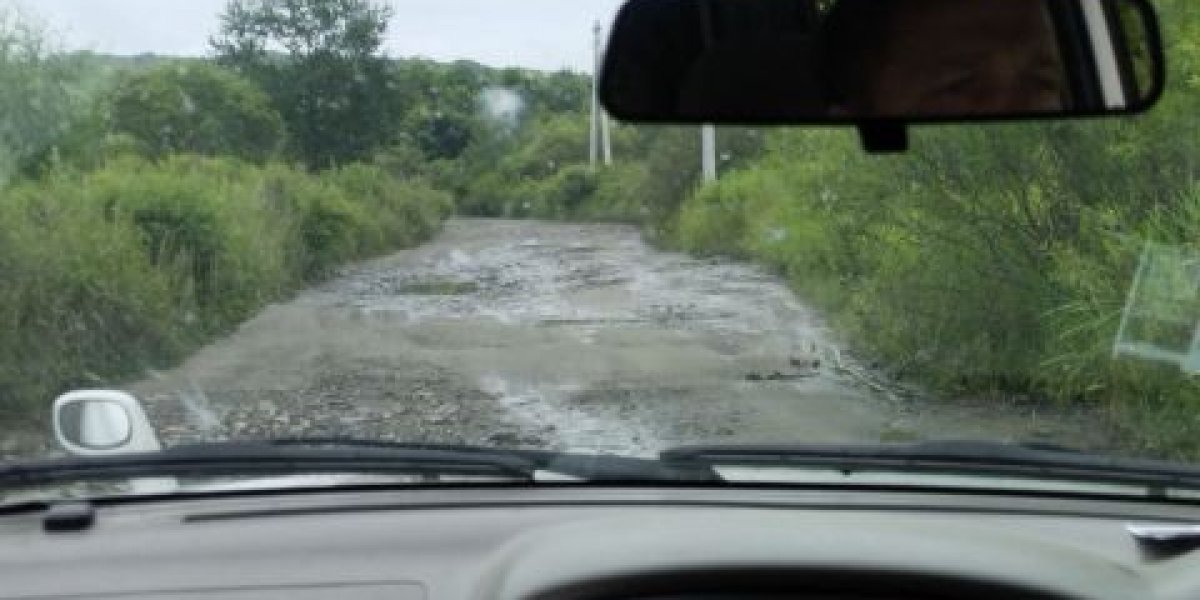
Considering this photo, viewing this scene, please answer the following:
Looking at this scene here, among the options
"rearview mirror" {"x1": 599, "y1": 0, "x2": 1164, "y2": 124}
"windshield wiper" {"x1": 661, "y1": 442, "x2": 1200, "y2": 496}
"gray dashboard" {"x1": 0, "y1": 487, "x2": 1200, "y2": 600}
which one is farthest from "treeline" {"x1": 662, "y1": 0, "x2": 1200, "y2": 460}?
"gray dashboard" {"x1": 0, "y1": 487, "x2": 1200, "y2": 600}

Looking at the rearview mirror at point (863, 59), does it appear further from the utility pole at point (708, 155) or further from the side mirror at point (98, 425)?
the utility pole at point (708, 155)

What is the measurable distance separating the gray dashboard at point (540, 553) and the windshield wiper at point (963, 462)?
357 millimetres

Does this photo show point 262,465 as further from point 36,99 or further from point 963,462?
point 36,99

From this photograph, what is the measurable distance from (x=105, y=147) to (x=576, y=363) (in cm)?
149

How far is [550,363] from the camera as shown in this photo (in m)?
4.91

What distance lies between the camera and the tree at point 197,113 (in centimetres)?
418

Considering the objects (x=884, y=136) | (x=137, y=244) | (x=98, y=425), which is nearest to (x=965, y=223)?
(x=884, y=136)

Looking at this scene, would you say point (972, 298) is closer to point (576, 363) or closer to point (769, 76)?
point (576, 363)

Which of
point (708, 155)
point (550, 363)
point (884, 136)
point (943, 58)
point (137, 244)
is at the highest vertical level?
point (943, 58)

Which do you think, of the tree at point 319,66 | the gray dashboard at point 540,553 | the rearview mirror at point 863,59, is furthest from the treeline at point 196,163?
the gray dashboard at point 540,553

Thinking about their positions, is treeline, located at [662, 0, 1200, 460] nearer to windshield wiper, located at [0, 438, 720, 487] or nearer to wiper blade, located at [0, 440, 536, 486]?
windshield wiper, located at [0, 438, 720, 487]

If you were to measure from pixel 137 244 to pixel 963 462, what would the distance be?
246 centimetres

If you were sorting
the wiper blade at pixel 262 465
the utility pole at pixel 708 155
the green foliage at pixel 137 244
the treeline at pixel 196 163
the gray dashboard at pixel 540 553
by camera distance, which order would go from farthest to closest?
1. the utility pole at pixel 708 155
2. the green foliage at pixel 137 244
3. the treeline at pixel 196 163
4. the wiper blade at pixel 262 465
5. the gray dashboard at pixel 540 553

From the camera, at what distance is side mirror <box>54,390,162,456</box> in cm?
321
